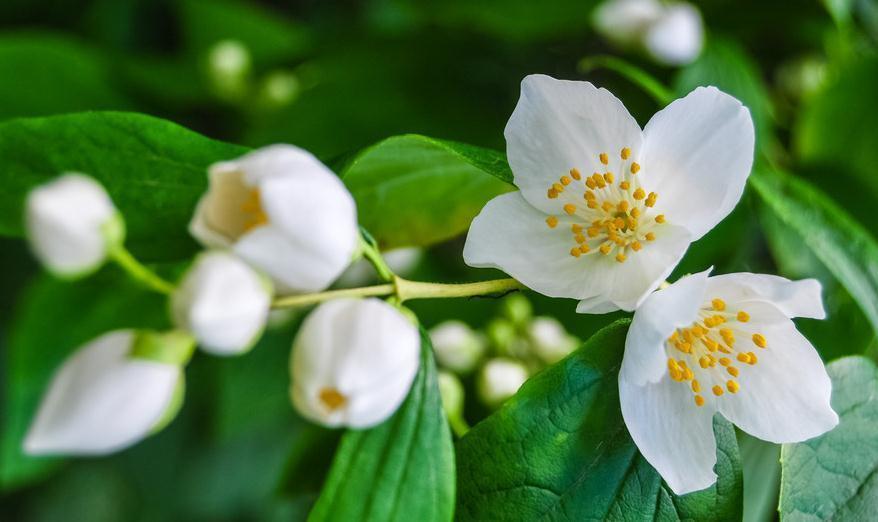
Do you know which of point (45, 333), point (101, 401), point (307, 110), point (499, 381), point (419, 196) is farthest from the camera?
point (307, 110)

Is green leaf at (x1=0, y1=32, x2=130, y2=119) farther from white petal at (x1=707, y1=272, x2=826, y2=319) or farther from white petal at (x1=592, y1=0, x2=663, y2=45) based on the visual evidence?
white petal at (x1=707, y1=272, x2=826, y2=319)

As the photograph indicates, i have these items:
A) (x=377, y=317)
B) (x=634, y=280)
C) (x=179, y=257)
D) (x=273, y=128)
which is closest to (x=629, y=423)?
(x=634, y=280)

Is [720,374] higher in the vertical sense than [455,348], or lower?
higher

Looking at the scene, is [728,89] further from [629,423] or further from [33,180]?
[33,180]

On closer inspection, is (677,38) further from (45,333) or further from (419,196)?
(45,333)

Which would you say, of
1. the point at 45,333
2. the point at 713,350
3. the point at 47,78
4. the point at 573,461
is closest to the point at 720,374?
the point at 713,350

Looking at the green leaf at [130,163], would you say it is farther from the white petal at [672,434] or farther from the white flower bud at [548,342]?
the white flower bud at [548,342]

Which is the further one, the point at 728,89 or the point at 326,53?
the point at 326,53
